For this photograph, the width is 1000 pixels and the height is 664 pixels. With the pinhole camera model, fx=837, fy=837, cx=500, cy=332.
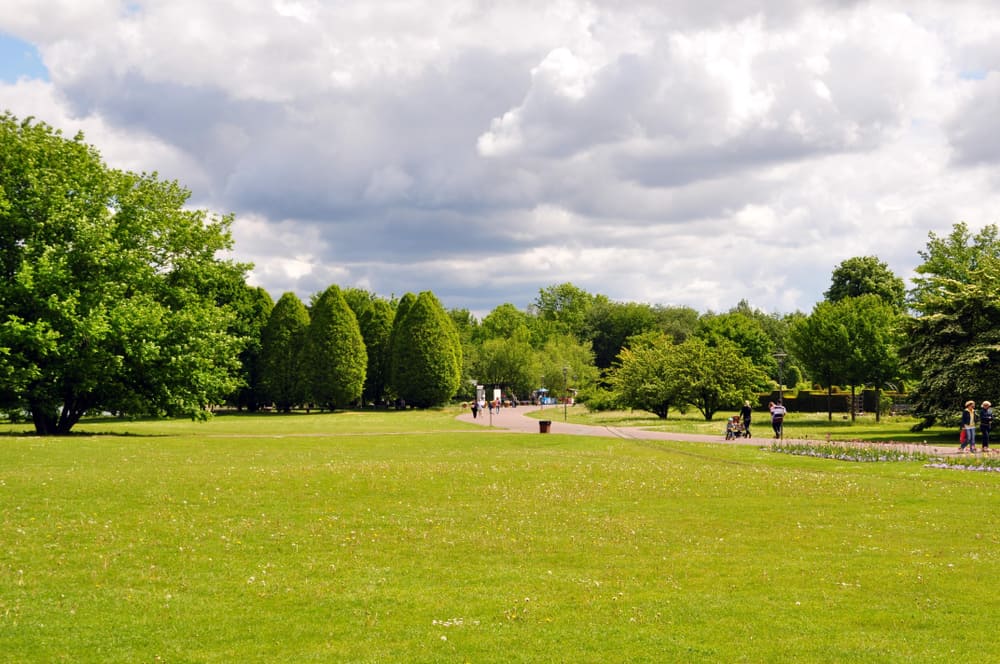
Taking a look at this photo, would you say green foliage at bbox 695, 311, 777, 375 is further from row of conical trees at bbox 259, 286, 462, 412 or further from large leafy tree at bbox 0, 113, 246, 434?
large leafy tree at bbox 0, 113, 246, 434

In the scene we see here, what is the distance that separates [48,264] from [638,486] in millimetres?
29858

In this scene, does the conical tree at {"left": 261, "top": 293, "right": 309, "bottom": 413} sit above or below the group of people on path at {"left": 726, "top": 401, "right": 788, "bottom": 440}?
above

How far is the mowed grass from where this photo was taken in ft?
33.8

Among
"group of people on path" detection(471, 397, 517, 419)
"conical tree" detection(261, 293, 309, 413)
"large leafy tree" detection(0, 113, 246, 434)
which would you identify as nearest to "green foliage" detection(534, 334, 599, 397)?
"group of people on path" detection(471, 397, 517, 419)

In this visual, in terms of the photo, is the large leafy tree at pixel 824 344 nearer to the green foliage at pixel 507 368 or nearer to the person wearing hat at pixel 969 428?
the person wearing hat at pixel 969 428

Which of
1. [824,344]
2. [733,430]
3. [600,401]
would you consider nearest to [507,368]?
[600,401]

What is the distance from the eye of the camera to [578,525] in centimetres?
1748

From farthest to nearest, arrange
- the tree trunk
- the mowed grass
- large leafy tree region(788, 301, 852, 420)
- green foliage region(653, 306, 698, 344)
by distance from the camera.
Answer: green foliage region(653, 306, 698, 344) < large leafy tree region(788, 301, 852, 420) < the tree trunk < the mowed grass

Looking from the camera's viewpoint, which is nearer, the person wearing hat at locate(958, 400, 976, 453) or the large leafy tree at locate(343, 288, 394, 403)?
the person wearing hat at locate(958, 400, 976, 453)

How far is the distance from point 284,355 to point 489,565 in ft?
262

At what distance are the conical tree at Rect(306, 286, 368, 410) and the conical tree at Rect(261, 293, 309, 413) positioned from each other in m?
1.67

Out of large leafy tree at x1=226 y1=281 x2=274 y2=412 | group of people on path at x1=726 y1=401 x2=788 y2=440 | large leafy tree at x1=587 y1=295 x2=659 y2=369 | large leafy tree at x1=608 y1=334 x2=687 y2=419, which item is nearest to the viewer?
group of people on path at x1=726 y1=401 x2=788 y2=440

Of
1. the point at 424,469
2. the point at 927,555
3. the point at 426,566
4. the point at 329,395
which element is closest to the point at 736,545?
the point at 927,555

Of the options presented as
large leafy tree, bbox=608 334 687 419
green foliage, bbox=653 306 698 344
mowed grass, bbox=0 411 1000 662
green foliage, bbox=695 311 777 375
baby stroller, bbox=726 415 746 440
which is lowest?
mowed grass, bbox=0 411 1000 662
